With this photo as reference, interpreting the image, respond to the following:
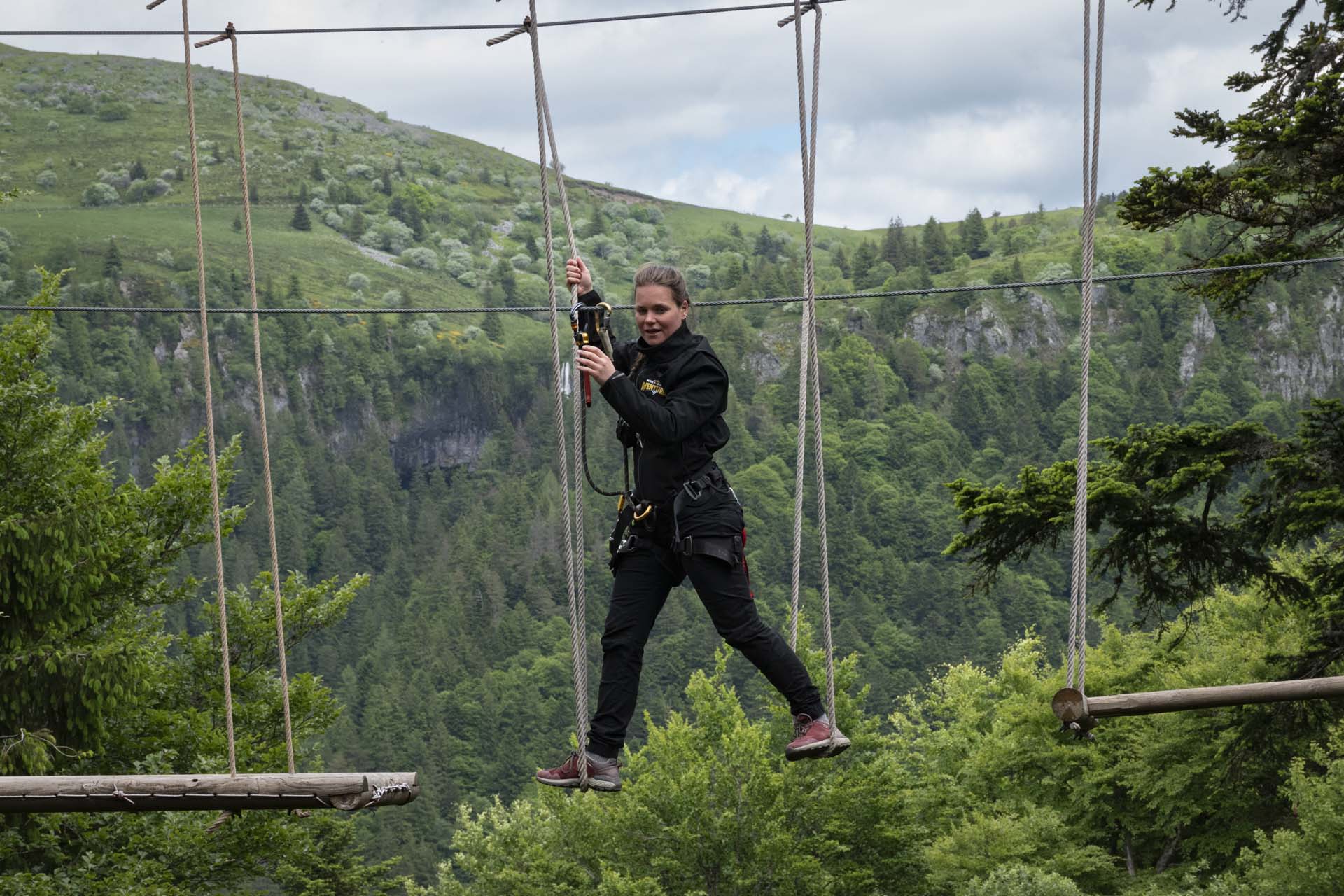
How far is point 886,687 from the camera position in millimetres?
101500

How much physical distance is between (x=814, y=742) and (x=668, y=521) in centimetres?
98

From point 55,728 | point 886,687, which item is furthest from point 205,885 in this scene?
point 886,687

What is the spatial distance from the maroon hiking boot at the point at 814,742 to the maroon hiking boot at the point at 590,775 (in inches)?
25.5

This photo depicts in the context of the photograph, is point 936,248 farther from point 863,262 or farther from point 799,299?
point 799,299

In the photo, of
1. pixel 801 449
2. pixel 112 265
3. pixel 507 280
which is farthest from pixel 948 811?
pixel 507 280

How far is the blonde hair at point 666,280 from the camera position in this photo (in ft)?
17.3

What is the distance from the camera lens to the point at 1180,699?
5570mm

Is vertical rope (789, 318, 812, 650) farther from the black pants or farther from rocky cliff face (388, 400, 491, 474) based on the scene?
rocky cliff face (388, 400, 491, 474)

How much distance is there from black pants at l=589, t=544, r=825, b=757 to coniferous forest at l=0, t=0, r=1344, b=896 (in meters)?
5.47

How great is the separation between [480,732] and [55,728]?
93.1 m

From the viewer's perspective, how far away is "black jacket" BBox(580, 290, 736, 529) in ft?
16.7

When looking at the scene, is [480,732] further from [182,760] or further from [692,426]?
[692,426]

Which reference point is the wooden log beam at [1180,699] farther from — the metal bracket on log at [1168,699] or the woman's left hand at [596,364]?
the woman's left hand at [596,364]

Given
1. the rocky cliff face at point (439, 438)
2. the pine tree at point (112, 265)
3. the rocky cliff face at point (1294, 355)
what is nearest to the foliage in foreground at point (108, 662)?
the pine tree at point (112, 265)
